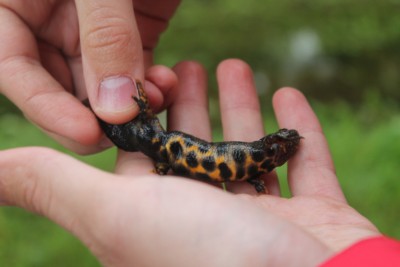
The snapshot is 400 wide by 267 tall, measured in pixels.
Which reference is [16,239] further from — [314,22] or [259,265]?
[314,22]

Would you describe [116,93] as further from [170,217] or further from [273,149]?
[170,217]

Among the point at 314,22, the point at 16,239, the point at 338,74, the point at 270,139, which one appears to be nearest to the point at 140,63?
the point at 270,139

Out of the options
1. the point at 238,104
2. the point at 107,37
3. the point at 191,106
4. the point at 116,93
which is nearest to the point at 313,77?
the point at 238,104

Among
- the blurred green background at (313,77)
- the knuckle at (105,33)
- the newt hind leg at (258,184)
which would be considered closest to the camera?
the knuckle at (105,33)

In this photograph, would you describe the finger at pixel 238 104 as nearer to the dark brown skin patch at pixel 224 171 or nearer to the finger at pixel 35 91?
the dark brown skin patch at pixel 224 171

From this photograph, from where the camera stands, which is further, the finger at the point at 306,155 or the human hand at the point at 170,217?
the finger at the point at 306,155

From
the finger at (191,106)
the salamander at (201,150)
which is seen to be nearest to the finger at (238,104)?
the finger at (191,106)

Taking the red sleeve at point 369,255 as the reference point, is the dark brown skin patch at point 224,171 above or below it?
below
